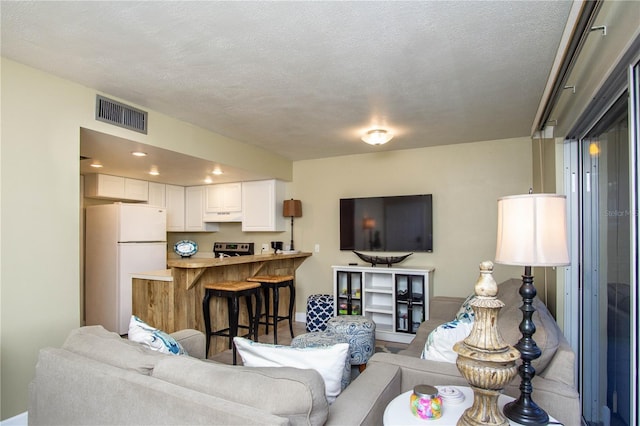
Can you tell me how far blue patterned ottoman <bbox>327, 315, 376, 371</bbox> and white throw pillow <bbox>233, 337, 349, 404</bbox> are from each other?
1569 millimetres

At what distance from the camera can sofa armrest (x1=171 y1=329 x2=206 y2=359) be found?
2264mm

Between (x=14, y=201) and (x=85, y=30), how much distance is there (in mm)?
1174

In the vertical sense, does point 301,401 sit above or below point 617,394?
above

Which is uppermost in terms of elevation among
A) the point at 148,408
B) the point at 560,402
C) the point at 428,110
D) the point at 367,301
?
the point at 428,110

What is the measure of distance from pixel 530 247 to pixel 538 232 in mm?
65

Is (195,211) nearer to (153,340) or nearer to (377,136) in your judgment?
(377,136)

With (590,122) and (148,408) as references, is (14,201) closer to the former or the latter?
(148,408)

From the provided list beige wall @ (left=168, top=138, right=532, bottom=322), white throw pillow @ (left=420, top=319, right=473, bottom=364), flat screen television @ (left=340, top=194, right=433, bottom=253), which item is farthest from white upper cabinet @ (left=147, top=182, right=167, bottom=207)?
white throw pillow @ (left=420, top=319, right=473, bottom=364)

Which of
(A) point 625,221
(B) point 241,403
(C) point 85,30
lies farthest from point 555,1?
(C) point 85,30

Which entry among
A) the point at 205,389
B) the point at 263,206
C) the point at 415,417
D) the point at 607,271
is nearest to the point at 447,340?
the point at 415,417

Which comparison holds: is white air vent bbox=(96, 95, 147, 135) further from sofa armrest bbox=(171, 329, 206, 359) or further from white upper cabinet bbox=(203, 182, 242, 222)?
white upper cabinet bbox=(203, 182, 242, 222)

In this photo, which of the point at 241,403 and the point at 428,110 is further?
the point at 428,110

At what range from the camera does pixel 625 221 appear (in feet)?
6.13

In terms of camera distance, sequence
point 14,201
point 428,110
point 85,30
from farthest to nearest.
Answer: point 428,110 → point 14,201 → point 85,30
